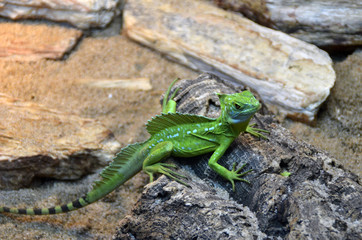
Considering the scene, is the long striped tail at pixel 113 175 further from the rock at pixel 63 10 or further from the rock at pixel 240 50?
the rock at pixel 63 10

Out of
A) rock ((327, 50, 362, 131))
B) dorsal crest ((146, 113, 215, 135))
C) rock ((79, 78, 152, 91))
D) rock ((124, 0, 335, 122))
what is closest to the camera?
dorsal crest ((146, 113, 215, 135))

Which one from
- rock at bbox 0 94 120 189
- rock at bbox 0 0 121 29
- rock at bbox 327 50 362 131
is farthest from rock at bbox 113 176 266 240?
rock at bbox 0 0 121 29

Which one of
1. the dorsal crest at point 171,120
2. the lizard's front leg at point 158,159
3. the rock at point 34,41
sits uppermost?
the dorsal crest at point 171,120

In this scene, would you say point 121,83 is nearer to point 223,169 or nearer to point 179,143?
point 179,143

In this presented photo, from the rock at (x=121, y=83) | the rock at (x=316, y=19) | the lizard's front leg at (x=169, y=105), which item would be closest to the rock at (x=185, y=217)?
the lizard's front leg at (x=169, y=105)

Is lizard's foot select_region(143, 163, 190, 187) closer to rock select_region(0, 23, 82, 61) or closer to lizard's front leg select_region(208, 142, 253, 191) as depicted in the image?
lizard's front leg select_region(208, 142, 253, 191)
